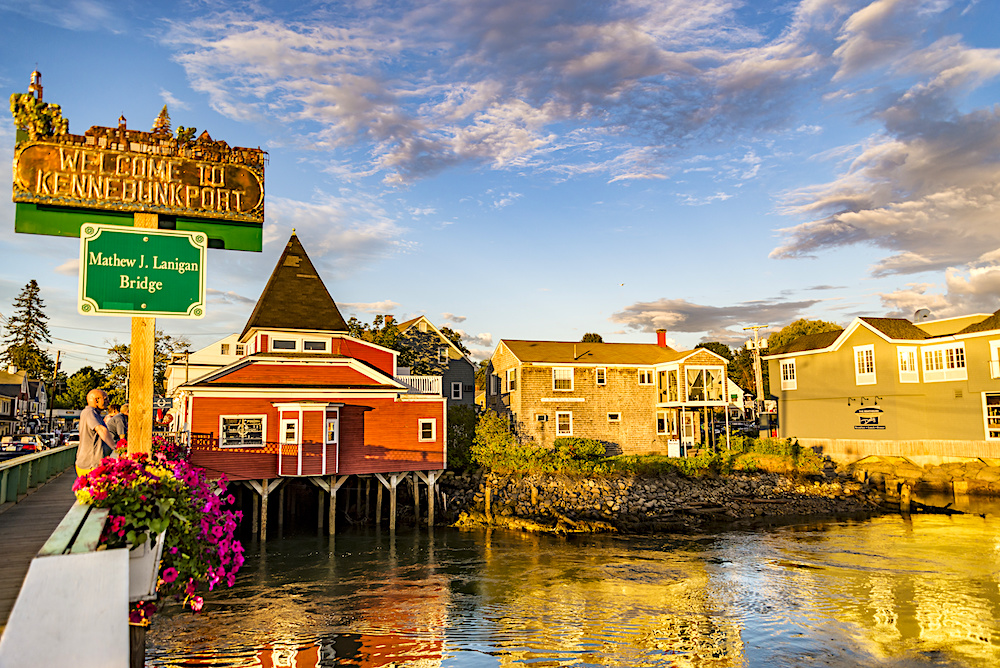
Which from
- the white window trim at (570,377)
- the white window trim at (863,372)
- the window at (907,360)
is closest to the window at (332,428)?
the white window trim at (570,377)

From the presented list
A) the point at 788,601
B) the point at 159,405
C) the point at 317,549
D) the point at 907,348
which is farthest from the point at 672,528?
the point at 159,405

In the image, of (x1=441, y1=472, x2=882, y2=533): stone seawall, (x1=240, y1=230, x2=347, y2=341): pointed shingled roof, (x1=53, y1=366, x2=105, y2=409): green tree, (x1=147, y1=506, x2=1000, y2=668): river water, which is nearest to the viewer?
(x1=147, y1=506, x2=1000, y2=668): river water

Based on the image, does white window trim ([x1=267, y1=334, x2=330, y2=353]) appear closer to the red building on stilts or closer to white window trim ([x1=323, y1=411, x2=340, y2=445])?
the red building on stilts

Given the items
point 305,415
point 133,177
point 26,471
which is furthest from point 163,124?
point 305,415

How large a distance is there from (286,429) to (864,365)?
3615 cm

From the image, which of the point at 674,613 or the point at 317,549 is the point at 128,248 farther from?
the point at 317,549

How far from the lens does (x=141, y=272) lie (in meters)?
7.09

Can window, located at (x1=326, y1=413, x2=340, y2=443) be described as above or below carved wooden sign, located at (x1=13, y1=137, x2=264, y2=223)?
below

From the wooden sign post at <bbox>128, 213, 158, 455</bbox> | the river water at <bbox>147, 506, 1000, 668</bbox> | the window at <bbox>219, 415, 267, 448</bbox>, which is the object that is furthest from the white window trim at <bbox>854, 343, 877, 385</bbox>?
the wooden sign post at <bbox>128, 213, 158, 455</bbox>

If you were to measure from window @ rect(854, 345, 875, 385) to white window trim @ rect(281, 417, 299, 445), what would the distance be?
3524 centimetres

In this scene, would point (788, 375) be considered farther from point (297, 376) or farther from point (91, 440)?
point (91, 440)

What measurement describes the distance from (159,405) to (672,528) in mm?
32721

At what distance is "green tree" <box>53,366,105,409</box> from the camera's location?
307ft

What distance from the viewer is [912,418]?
38.7 metres
